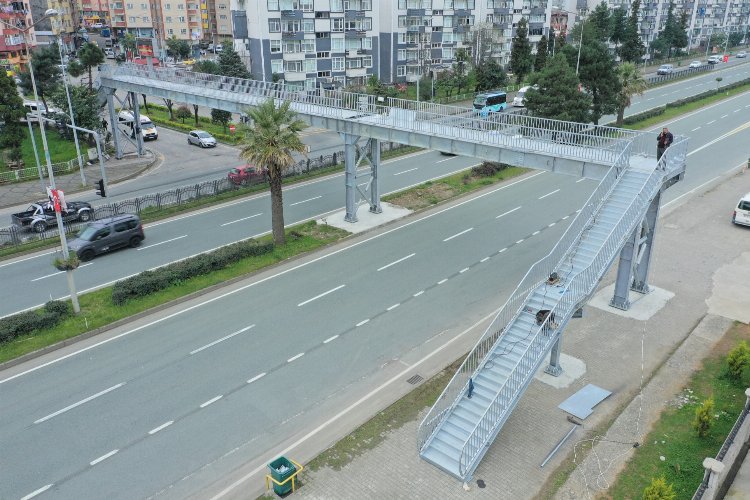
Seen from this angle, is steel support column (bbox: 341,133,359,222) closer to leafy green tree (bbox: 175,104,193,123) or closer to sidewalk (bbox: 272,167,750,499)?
sidewalk (bbox: 272,167,750,499)

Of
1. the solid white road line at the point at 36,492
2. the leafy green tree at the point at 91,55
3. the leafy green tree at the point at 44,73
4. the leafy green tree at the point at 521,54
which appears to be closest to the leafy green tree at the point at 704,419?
the solid white road line at the point at 36,492

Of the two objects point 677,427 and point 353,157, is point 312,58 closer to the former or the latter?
point 353,157

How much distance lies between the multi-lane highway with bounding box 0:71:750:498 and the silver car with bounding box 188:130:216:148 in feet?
69.1

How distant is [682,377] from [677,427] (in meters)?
3.29

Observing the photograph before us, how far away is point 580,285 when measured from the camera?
19734mm

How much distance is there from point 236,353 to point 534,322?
11045 millimetres

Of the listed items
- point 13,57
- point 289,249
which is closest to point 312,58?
point 289,249

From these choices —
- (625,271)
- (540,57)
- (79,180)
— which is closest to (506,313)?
(625,271)

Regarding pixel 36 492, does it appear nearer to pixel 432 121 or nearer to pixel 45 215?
pixel 45 215

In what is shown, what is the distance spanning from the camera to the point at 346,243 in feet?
111

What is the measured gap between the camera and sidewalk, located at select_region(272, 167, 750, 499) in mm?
16375

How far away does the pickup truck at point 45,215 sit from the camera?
35000mm

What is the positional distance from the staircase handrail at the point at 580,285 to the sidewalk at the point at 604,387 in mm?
1112

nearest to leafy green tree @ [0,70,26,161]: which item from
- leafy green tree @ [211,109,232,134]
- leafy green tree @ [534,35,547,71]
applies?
leafy green tree @ [211,109,232,134]
